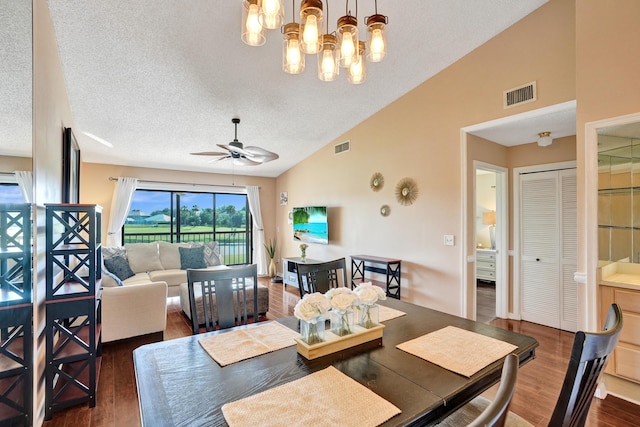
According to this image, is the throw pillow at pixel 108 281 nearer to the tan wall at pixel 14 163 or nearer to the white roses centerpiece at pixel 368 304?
the tan wall at pixel 14 163

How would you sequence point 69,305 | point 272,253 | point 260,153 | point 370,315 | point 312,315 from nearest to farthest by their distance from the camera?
point 312,315
point 370,315
point 69,305
point 260,153
point 272,253

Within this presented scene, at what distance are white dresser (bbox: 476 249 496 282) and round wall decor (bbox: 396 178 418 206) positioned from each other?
2.71 m

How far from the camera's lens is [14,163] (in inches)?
57.9

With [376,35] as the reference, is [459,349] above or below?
below

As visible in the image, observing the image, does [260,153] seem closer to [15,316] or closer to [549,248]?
[15,316]

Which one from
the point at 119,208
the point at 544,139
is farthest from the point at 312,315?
the point at 119,208

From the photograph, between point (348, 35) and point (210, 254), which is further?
point (210, 254)

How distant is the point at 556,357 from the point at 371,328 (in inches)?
104

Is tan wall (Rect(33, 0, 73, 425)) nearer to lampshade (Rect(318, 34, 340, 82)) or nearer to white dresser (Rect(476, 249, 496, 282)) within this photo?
lampshade (Rect(318, 34, 340, 82))

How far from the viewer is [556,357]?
9.71ft

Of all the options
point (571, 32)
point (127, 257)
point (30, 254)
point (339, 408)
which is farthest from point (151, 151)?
point (571, 32)

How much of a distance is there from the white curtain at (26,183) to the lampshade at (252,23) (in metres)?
1.32

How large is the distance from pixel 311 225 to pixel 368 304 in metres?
4.36

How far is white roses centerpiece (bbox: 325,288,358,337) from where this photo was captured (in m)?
1.41
